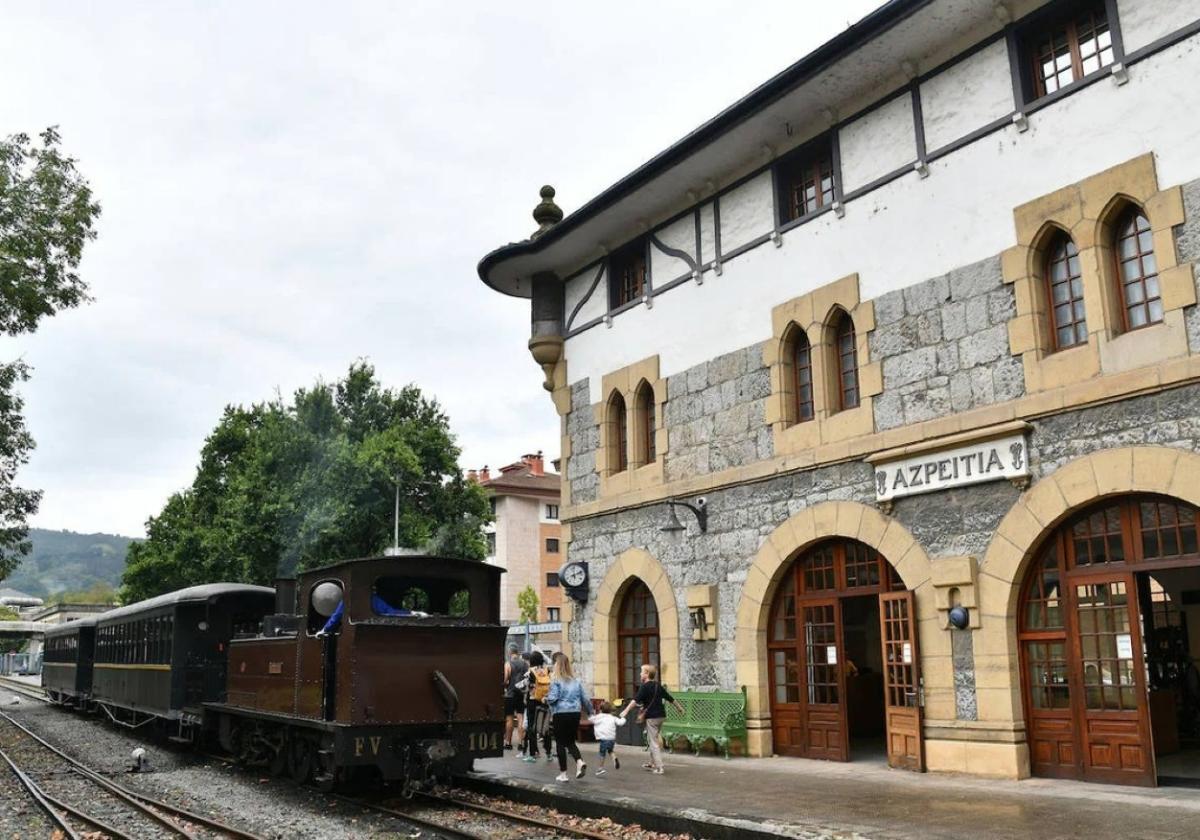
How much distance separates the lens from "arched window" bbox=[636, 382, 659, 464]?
15.7 metres

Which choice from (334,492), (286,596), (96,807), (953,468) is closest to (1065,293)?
(953,468)

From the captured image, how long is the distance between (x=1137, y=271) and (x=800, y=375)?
446cm

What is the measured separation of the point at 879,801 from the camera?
9.01 metres

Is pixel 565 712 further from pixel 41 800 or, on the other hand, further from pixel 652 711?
pixel 41 800

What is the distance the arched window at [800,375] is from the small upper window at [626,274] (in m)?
3.50

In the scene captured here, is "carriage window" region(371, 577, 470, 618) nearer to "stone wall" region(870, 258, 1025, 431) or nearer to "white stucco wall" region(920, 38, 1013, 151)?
"stone wall" region(870, 258, 1025, 431)

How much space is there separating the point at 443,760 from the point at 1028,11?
9889 mm

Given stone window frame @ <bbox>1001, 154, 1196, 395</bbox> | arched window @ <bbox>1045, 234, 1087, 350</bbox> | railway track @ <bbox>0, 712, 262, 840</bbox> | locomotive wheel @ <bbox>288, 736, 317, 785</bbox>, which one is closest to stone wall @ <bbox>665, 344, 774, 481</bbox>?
stone window frame @ <bbox>1001, 154, 1196, 395</bbox>

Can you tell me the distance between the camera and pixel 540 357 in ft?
57.6

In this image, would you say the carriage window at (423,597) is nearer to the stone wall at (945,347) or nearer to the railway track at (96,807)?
the railway track at (96,807)

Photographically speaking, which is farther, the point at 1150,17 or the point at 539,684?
the point at 539,684

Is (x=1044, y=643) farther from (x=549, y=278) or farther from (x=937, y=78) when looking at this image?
(x=549, y=278)

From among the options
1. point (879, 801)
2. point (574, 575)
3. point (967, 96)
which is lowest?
point (879, 801)

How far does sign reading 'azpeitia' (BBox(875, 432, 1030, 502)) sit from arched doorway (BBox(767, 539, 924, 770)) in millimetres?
987
